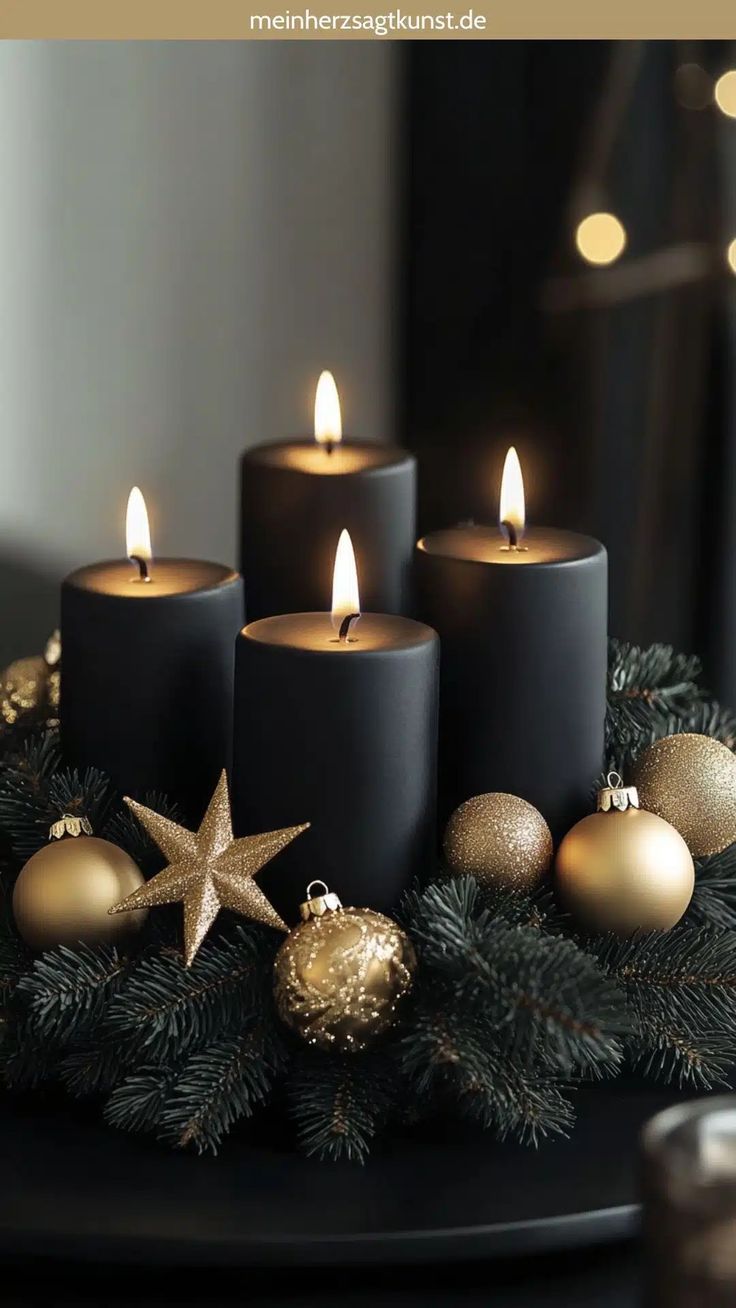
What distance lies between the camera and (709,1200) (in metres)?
0.37

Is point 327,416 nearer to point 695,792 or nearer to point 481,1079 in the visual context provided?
point 695,792

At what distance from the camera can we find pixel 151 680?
67cm

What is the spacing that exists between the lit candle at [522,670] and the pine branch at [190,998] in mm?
134

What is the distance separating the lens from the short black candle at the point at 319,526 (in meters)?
0.75

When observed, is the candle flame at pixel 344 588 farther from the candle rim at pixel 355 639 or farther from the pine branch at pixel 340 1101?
the pine branch at pixel 340 1101

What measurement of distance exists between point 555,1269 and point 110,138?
2.61 ft

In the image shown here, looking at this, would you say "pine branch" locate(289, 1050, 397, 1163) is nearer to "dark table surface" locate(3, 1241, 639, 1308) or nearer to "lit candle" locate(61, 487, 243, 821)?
"dark table surface" locate(3, 1241, 639, 1308)

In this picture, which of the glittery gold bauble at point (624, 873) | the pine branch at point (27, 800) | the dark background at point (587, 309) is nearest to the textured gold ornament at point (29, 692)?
the pine branch at point (27, 800)

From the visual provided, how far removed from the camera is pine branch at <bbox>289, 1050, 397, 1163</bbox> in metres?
0.54

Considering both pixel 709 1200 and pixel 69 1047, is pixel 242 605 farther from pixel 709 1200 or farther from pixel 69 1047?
pixel 709 1200

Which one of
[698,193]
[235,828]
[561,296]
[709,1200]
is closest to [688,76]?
[698,193]
